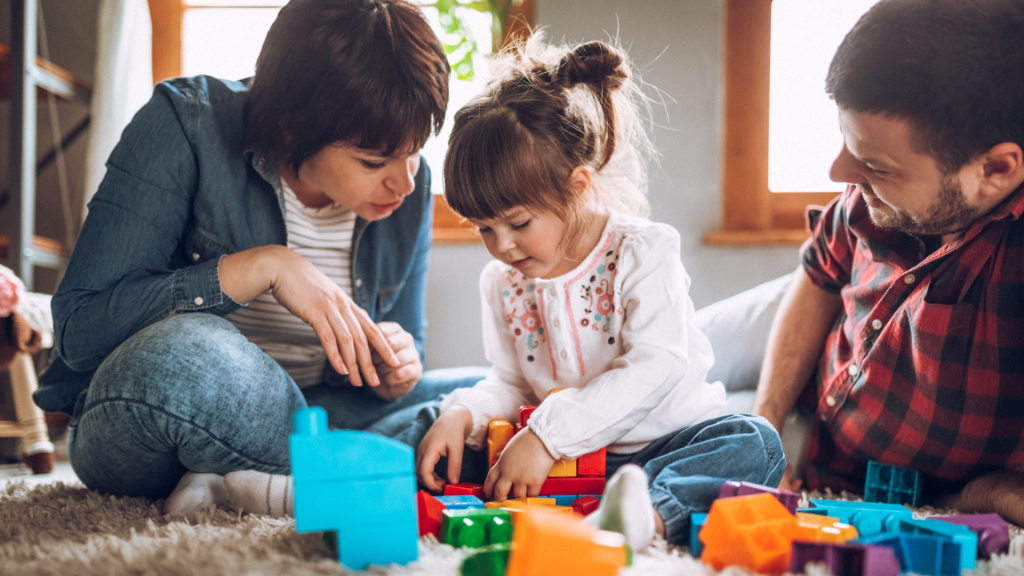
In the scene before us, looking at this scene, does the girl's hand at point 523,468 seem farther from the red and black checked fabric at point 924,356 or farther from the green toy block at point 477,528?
the red and black checked fabric at point 924,356

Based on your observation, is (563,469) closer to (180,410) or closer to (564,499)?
(564,499)

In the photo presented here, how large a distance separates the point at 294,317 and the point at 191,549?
1.64 feet

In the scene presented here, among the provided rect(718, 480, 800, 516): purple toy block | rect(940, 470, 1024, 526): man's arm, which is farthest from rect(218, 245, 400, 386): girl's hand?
rect(940, 470, 1024, 526): man's arm

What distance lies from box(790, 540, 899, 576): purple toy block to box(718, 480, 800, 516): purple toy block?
85mm

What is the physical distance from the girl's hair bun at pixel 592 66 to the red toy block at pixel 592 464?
0.49 meters

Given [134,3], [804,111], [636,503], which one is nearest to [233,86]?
[636,503]

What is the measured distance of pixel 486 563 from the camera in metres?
0.53

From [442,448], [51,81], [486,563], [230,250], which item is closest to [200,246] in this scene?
[230,250]

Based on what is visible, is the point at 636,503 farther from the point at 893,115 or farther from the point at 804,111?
the point at 804,111

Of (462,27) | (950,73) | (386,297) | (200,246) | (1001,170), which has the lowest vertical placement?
(386,297)

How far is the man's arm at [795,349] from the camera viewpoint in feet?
3.57

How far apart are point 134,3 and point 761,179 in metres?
1.74

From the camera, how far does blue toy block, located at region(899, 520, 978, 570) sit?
1.90 feet

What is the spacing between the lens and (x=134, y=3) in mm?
1851
